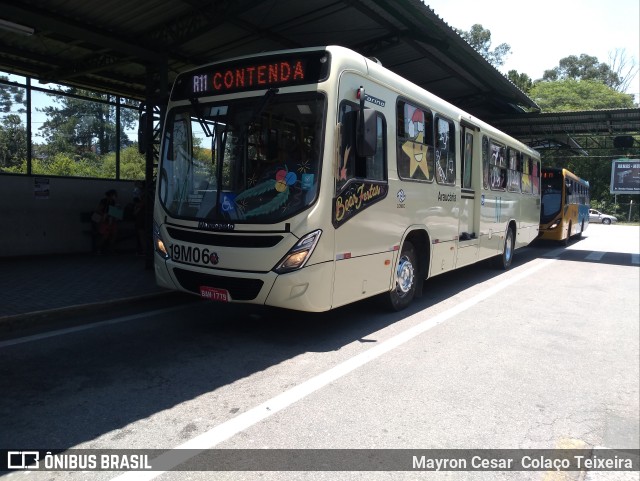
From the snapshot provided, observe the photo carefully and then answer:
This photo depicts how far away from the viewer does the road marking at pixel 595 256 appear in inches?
622

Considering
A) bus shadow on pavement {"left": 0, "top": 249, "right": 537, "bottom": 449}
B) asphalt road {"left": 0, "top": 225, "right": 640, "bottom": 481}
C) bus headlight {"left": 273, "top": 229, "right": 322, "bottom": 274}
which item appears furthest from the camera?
bus headlight {"left": 273, "top": 229, "right": 322, "bottom": 274}

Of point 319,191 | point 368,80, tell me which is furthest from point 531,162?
point 319,191

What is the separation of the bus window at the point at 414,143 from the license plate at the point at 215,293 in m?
2.90

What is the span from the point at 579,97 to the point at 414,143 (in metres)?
51.9

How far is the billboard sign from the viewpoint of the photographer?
176ft

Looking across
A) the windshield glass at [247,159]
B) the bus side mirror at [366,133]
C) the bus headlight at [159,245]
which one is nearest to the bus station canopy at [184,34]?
the windshield glass at [247,159]

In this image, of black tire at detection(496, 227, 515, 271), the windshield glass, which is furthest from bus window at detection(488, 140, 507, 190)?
the windshield glass

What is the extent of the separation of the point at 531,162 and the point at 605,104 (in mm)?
43887

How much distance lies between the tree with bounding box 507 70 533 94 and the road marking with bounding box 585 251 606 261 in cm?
3656

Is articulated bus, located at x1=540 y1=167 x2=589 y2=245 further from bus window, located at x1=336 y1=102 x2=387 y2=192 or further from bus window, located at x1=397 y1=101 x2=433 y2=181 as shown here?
bus window, located at x1=336 y1=102 x2=387 y2=192

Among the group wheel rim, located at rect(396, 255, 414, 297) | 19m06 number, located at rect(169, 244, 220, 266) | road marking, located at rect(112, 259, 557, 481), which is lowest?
road marking, located at rect(112, 259, 557, 481)

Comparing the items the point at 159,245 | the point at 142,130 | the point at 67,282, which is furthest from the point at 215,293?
the point at 67,282

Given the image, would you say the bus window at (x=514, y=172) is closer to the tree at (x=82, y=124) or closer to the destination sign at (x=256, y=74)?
the destination sign at (x=256, y=74)

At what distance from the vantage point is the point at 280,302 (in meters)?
5.29
